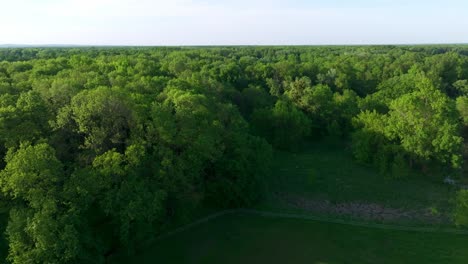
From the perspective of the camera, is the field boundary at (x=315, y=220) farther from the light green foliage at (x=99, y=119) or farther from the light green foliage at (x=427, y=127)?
the light green foliage at (x=427, y=127)

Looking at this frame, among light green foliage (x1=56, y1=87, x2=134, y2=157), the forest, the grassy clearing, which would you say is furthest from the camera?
the grassy clearing

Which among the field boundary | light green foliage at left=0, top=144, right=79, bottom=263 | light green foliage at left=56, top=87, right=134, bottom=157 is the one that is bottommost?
the field boundary

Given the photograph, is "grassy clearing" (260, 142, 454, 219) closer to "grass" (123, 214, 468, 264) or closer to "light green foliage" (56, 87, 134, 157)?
"grass" (123, 214, 468, 264)

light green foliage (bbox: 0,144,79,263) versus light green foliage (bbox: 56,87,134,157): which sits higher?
light green foliage (bbox: 56,87,134,157)

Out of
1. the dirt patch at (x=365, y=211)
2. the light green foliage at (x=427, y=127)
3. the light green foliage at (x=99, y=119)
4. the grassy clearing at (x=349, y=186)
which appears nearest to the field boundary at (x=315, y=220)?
the dirt patch at (x=365, y=211)

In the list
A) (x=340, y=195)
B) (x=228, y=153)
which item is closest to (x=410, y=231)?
(x=340, y=195)

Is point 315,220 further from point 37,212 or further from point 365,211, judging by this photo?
point 37,212

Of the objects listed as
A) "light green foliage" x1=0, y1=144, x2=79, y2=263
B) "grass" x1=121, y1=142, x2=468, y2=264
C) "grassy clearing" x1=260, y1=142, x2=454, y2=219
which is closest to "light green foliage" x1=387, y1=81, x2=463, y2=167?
"grassy clearing" x1=260, y1=142, x2=454, y2=219

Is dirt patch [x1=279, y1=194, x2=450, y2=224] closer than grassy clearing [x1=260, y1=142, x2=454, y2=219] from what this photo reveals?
Yes
